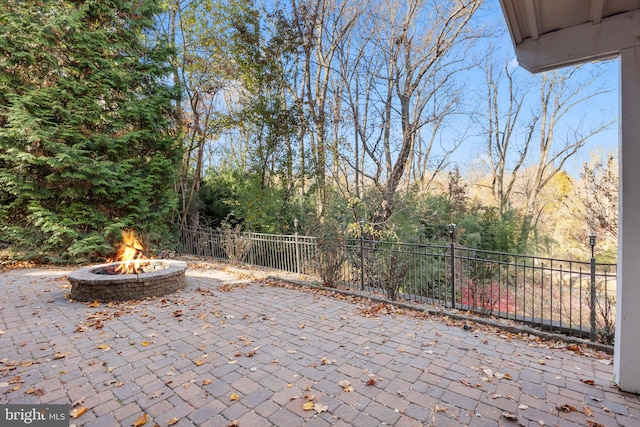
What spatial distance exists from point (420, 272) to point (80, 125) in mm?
9268

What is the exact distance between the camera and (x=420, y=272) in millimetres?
6008

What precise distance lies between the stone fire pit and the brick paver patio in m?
0.40

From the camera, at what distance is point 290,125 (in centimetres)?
927

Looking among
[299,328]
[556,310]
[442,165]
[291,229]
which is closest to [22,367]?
[299,328]

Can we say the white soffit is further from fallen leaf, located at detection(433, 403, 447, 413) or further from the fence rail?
fallen leaf, located at detection(433, 403, 447, 413)

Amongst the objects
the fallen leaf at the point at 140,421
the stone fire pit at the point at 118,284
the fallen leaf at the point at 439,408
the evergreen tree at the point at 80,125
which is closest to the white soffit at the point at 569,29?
the fallen leaf at the point at 439,408

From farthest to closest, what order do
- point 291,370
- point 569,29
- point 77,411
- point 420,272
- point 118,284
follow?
point 420,272 → point 118,284 → point 291,370 → point 569,29 → point 77,411

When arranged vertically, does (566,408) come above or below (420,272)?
below

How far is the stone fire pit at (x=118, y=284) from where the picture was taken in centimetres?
484

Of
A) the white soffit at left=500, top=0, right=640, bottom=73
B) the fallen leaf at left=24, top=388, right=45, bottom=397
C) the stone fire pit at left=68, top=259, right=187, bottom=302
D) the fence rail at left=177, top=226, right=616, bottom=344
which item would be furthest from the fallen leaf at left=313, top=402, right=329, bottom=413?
the stone fire pit at left=68, top=259, right=187, bottom=302

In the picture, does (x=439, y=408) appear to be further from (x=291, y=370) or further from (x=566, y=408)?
(x=291, y=370)

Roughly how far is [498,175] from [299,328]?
13.6 meters

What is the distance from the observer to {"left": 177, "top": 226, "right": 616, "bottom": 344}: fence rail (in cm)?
383

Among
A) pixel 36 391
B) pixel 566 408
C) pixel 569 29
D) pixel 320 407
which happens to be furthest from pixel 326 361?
pixel 569 29
